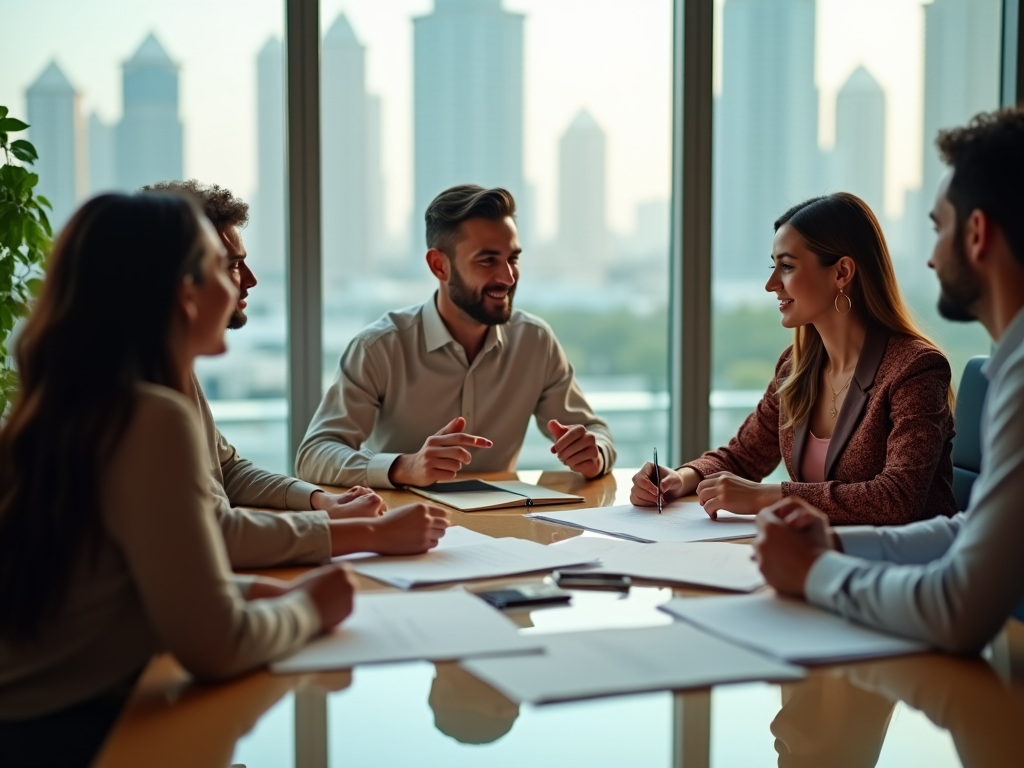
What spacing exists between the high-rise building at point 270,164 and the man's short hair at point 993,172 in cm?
273

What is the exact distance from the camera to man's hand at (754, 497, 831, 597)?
4.73ft

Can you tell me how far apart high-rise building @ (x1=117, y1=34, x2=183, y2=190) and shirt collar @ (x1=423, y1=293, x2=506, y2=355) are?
115 cm

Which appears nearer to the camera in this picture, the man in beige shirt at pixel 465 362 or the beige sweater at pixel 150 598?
the beige sweater at pixel 150 598

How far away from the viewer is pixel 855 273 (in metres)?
2.50

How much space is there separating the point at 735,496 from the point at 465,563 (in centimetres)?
65

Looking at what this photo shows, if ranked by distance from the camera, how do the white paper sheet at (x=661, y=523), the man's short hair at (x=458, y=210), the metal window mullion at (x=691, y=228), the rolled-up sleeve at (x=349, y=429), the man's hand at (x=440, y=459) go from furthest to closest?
the metal window mullion at (x=691, y=228), the man's short hair at (x=458, y=210), the rolled-up sleeve at (x=349, y=429), the man's hand at (x=440, y=459), the white paper sheet at (x=661, y=523)

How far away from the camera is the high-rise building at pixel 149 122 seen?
3695 mm

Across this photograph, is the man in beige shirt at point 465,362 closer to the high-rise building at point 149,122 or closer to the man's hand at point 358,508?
the man's hand at point 358,508

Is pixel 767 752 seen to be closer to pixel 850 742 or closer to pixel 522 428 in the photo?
pixel 850 742

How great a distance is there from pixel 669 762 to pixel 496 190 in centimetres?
249

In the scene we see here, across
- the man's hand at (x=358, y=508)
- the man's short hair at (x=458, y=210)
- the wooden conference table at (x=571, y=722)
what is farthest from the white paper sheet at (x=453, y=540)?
the man's short hair at (x=458, y=210)

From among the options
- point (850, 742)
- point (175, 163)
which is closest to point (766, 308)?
point (175, 163)

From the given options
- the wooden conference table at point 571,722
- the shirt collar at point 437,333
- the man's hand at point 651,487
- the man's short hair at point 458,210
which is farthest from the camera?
the man's short hair at point 458,210

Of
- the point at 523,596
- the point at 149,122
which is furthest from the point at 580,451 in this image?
the point at 149,122
